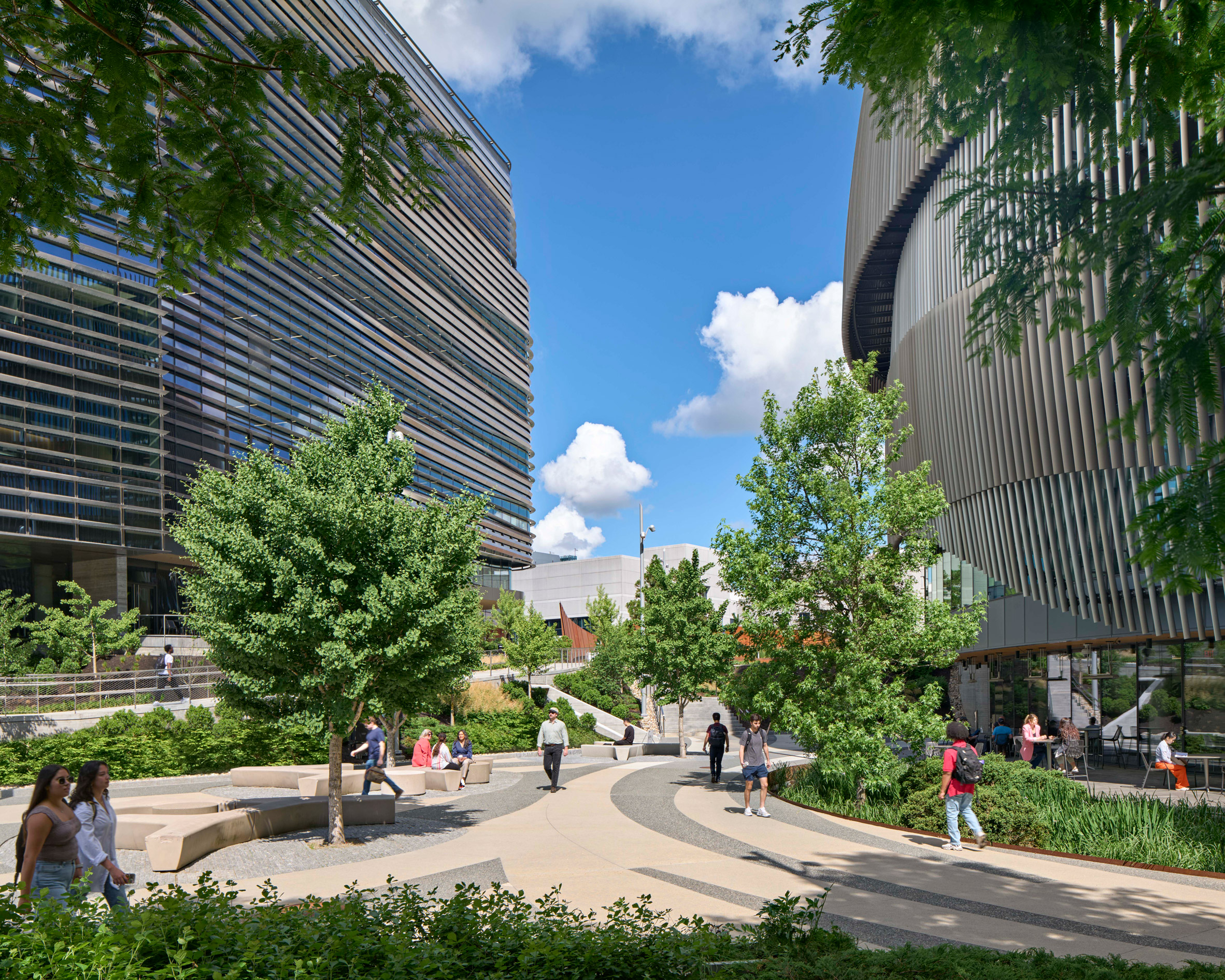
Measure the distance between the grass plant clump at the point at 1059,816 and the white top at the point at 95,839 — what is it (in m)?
10.2

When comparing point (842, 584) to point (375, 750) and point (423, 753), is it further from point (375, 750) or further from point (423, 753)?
point (423, 753)

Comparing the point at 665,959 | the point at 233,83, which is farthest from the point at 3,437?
the point at 665,959

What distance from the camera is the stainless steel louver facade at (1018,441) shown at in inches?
802

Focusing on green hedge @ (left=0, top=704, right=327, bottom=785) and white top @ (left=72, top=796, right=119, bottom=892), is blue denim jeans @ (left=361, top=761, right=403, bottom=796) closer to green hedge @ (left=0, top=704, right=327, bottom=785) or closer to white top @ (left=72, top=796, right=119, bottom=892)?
green hedge @ (left=0, top=704, right=327, bottom=785)

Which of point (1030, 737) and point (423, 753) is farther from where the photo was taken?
point (423, 753)

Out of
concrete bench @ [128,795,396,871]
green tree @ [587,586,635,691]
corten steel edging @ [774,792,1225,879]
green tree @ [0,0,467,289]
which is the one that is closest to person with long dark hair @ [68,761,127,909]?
concrete bench @ [128,795,396,871]

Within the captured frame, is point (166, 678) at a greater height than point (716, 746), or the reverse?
point (166, 678)

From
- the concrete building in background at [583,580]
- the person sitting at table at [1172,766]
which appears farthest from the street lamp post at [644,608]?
the concrete building in background at [583,580]

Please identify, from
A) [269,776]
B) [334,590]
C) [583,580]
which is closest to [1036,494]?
[334,590]

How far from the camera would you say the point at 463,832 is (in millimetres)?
13148

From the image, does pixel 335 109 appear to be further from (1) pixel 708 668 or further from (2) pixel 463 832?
(1) pixel 708 668

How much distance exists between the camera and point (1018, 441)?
24281 millimetres

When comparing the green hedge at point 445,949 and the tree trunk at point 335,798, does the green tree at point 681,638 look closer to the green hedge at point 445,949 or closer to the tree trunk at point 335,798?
the tree trunk at point 335,798

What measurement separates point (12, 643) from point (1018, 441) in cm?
3261
